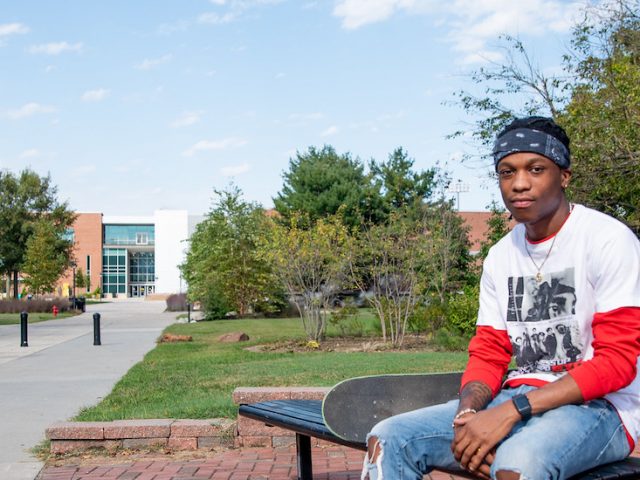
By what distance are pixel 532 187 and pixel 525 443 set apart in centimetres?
92

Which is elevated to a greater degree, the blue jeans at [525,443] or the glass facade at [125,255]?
the glass facade at [125,255]

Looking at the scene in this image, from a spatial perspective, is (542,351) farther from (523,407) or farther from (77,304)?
(77,304)

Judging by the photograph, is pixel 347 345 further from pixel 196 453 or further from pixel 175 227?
pixel 175 227

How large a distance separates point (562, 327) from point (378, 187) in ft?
166

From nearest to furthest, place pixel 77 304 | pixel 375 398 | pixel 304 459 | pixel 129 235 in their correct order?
pixel 375 398, pixel 304 459, pixel 77 304, pixel 129 235

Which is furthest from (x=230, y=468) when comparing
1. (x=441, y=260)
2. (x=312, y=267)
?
(x=441, y=260)

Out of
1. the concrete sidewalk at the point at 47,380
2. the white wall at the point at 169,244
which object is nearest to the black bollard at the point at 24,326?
the concrete sidewalk at the point at 47,380

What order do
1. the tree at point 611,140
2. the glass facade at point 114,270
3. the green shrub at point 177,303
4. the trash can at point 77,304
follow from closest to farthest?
the tree at point 611,140, the trash can at point 77,304, the green shrub at point 177,303, the glass facade at point 114,270

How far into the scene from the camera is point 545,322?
2.80 m

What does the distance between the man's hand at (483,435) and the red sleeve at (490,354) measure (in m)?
0.44

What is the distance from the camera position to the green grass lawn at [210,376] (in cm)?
688

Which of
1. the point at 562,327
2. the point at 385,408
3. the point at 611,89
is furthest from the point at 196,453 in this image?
the point at 611,89

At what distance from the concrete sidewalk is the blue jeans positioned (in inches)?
128

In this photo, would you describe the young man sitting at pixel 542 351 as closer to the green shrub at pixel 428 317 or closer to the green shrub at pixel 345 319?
the green shrub at pixel 428 317
